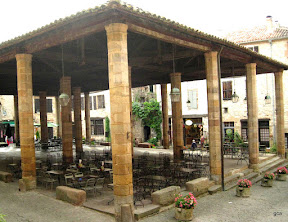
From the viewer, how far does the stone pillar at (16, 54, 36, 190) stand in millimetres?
10938

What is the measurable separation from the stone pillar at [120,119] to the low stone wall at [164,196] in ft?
4.56

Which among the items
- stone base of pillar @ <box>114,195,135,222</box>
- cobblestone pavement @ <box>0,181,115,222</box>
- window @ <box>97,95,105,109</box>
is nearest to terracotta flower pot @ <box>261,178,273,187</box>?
stone base of pillar @ <box>114,195,135,222</box>

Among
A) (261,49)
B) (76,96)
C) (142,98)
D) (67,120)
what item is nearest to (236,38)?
(261,49)

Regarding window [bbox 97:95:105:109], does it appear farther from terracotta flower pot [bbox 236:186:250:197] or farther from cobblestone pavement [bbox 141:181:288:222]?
terracotta flower pot [bbox 236:186:250:197]

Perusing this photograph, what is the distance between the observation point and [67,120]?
16406 millimetres

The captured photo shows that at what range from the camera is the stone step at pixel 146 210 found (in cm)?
793

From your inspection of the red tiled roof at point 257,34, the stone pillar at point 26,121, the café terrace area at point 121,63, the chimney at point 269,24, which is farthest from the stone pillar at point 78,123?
the chimney at point 269,24

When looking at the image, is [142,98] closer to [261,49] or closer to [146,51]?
[261,49]

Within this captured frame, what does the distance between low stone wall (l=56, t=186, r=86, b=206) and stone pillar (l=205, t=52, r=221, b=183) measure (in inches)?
211

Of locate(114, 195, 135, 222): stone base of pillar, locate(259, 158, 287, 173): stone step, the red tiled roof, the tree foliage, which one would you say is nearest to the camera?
locate(114, 195, 135, 222): stone base of pillar

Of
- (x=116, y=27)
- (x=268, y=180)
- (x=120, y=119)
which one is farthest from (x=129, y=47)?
(x=268, y=180)

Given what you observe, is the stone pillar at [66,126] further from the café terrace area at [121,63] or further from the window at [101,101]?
the window at [101,101]

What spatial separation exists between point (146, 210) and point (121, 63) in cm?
403

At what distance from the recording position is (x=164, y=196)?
29.2 ft
